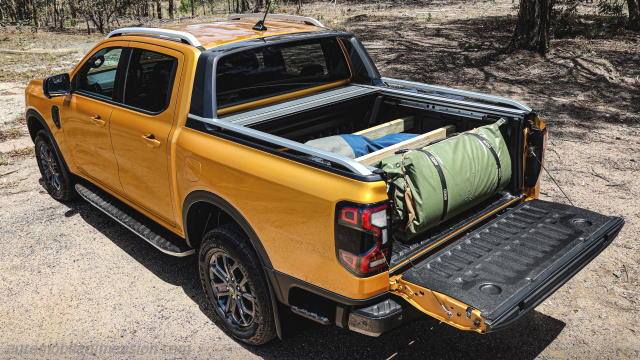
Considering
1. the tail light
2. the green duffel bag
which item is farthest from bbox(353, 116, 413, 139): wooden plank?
the tail light

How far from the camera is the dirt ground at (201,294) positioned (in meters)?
3.79

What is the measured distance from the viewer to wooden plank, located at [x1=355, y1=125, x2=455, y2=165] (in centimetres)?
356

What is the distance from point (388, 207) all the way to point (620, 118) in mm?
6749

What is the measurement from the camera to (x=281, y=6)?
24.6 meters

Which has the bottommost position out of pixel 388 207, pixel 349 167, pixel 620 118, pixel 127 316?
pixel 127 316

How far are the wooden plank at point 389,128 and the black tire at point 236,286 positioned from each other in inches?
53.2

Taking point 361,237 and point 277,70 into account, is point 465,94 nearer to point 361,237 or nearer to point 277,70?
point 277,70

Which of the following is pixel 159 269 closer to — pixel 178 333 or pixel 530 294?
pixel 178 333

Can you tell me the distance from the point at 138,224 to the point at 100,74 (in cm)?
144

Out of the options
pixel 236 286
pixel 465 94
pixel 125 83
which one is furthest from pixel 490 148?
pixel 125 83

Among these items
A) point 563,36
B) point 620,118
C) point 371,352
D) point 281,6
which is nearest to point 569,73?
point 620,118

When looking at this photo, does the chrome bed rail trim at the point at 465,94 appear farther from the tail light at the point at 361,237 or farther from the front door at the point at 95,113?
the front door at the point at 95,113

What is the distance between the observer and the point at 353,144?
13.3 ft

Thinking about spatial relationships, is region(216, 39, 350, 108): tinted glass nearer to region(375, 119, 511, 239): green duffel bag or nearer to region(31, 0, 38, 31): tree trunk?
region(375, 119, 511, 239): green duffel bag
